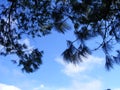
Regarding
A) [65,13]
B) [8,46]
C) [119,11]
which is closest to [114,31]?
A: [119,11]

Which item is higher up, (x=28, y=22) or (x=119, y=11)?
(x=28, y=22)

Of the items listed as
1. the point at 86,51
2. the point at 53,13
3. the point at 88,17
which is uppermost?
the point at 53,13

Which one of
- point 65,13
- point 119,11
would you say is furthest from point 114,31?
point 65,13

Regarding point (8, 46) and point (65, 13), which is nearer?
point (65, 13)

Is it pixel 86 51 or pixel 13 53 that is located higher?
pixel 13 53

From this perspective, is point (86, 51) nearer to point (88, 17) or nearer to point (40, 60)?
point (88, 17)

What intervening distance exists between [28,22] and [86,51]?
6.55 ft

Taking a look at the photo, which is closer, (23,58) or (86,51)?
(86,51)

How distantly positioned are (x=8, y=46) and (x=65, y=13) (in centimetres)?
185

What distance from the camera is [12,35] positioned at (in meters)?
8.41

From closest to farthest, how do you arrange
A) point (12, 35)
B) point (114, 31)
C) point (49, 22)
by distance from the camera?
point (114, 31) → point (49, 22) → point (12, 35)

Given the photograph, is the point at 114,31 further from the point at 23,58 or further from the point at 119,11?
the point at 23,58

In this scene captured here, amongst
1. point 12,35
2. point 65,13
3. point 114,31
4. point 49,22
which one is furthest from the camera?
point 12,35

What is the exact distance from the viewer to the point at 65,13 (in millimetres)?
7273
